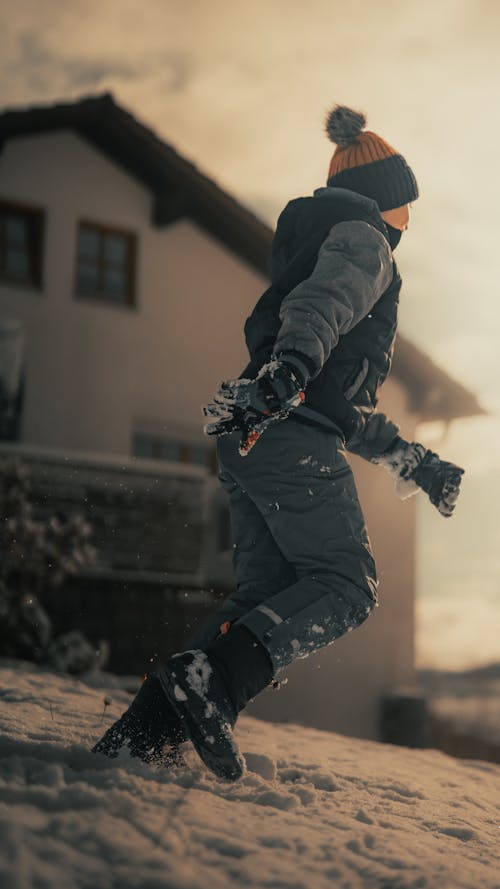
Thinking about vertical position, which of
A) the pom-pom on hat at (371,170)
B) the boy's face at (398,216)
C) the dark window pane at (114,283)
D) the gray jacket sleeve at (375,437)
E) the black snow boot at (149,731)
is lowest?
the black snow boot at (149,731)

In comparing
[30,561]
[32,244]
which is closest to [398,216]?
[30,561]

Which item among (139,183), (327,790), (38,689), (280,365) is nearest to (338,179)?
(280,365)

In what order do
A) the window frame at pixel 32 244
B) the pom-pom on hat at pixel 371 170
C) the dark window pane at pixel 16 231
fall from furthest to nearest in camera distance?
the dark window pane at pixel 16 231
the window frame at pixel 32 244
the pom-pom on hat at pixel 371 170

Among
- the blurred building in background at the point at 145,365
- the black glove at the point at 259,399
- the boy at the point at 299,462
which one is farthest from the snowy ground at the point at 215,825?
the blurred building in background at the point at 145,365

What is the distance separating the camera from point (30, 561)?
10.6 m

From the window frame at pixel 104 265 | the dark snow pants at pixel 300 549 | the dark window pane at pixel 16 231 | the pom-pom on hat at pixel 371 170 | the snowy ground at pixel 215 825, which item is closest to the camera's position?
the snowy ground at pixel 215 825

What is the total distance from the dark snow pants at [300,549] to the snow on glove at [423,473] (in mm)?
473

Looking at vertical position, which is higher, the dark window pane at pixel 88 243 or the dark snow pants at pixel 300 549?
the dark window pane at pixel 88 243

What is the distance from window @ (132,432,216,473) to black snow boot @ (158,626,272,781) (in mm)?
10824

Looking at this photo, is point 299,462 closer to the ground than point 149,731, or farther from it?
farther from it

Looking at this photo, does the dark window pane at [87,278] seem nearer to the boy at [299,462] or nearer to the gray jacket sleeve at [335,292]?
the boy at [299,462]

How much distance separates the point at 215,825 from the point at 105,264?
11805 mm

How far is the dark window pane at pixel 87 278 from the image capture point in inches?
532

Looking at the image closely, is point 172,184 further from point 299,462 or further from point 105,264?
point 299,462
